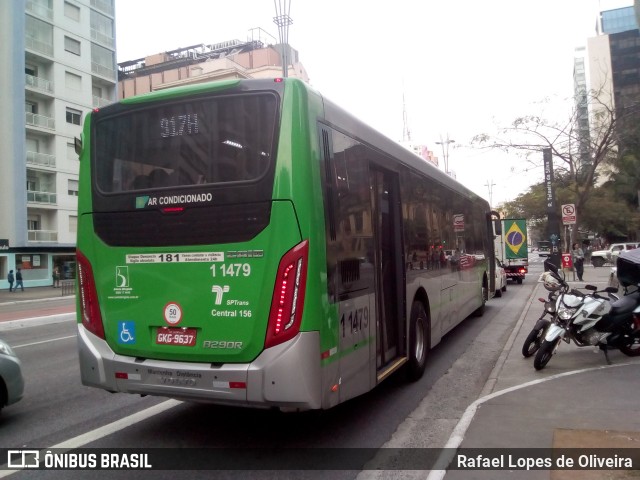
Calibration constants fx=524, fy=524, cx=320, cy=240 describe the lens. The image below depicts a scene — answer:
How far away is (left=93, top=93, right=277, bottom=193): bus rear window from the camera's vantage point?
4355mm

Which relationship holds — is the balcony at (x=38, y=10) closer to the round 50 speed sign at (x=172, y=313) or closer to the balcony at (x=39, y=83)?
the balcony at (x=39, y=83)

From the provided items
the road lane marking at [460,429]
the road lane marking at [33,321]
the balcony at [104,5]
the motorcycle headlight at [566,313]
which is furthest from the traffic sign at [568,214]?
the balcony at [104,5]

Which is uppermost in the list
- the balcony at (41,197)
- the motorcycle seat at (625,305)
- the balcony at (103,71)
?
the balcony at (103,71)

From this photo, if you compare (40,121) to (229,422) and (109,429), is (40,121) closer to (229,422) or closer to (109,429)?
(109,429)

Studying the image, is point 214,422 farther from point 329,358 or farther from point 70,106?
point 70,106

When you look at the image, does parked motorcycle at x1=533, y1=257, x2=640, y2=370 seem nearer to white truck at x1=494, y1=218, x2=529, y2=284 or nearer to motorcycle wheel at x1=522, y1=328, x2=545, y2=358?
motorcycle wheel at x1=522, y1=328, x2=545, y2=358

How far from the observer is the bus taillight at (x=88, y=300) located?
4.84m

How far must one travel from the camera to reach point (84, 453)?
15.2 feet

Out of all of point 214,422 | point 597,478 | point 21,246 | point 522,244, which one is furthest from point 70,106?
point 597,478

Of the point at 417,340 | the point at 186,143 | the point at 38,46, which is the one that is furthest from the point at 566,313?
the point at 38,46

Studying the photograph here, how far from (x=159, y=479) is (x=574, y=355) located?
6591 millimetres

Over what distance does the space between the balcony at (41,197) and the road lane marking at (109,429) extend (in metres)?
39.0

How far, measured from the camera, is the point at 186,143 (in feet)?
15.1

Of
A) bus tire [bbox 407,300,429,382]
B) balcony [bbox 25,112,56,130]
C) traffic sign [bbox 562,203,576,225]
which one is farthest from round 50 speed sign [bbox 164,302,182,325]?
balcony [bbox 25,112,56,130]
